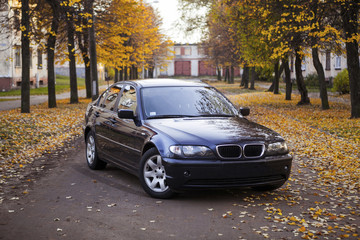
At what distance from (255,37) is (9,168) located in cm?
1828

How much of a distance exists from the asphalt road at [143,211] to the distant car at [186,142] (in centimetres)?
30

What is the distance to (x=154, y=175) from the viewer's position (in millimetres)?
6832

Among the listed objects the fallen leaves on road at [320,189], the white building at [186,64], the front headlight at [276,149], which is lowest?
the fallen leaves on road at [320,189]

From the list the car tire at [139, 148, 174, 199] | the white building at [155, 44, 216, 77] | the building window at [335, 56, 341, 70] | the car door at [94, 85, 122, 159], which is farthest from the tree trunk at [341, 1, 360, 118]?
the white building at [155, 44, 216, 77]

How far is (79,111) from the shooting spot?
2364 cm

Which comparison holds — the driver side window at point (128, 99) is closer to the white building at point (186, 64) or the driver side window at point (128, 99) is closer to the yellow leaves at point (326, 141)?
the yellow leaves at point (326, 141)

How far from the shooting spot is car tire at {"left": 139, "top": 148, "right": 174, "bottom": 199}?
6.72m

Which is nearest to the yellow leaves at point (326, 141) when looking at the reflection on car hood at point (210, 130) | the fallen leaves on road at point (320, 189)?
the fallen leaves on road at point (320, 189)

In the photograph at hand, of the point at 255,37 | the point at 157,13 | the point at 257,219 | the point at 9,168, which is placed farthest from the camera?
the point at 157,13

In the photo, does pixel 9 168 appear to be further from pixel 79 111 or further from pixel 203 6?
pixel 203 6

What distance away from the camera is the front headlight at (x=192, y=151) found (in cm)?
638

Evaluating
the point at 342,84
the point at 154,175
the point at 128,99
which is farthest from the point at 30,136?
the point at 342,84

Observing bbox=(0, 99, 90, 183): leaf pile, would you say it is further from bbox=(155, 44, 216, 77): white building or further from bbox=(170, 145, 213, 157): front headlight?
bbox=(155, 44, 216, 77): white building

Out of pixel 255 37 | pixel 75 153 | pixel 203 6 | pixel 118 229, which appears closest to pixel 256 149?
pixel 118 229
